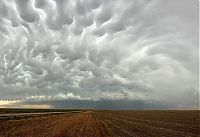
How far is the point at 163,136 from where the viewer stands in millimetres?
26125

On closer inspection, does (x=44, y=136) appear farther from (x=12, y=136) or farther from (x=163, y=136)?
(x=163, y=136)

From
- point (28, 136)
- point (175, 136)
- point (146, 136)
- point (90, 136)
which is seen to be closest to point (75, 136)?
point (90, 136)

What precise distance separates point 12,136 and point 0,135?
1.26 meters

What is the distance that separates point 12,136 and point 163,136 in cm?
1413

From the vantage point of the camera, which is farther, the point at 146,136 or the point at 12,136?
the point at 146,136

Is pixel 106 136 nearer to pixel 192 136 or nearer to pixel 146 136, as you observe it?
pixel 146 136

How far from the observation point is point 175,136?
2600 centimetres

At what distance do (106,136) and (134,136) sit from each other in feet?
9.19

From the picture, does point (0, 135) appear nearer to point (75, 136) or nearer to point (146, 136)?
point (75, 136)

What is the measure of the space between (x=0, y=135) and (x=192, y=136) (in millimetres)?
17901

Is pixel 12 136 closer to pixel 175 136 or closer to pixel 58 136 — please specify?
pixel 58 136

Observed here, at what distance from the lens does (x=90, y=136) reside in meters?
25.4

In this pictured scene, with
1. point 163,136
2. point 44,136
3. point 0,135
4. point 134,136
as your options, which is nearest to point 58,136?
point 44,136

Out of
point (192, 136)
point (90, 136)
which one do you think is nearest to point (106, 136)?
point (90, 136)
